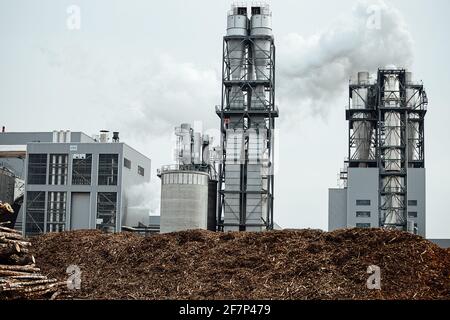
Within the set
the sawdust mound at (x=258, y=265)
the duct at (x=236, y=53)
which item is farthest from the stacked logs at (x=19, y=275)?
the duct at (x=236, y=53)

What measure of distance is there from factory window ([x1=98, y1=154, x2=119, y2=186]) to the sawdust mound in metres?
50.7

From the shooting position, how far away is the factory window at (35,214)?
67.8 metres

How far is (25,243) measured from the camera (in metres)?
14.1

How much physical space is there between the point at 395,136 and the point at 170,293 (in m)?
52.7

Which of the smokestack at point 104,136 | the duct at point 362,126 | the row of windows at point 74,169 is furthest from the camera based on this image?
the smokestack at point 104,136

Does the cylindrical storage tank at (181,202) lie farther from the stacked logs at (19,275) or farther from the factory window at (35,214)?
the stacked logs at (19,275)

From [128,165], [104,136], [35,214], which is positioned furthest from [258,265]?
[104,136]

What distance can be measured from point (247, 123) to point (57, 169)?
20454 mm

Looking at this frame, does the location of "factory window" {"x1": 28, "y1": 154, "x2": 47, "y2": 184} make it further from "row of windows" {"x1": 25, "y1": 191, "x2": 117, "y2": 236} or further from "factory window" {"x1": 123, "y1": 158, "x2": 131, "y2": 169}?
"factory window" {"x1": 123, "y1": 158, "x2": 131, "y2": 169}

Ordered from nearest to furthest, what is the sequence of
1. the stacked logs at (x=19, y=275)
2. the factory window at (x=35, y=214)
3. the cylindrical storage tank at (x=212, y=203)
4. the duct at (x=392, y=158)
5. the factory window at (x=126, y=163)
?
the stacked logs at (x=19, y=275) → the cylindrical storage tank at (x=212, y=203) → the duct at (x=392, y=158) → the factory window at (x=126, y=163) → the factory window at (x=35, y=214)

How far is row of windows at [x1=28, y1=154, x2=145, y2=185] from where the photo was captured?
219ft

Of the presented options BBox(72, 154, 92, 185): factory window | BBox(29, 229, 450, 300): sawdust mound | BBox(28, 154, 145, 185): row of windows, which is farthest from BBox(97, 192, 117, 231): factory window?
BBox(29, 229, 450, 300): sawdust mound

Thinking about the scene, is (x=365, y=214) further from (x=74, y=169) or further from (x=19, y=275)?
(x=19, y=275)

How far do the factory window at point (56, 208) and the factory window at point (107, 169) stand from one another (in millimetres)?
4226
